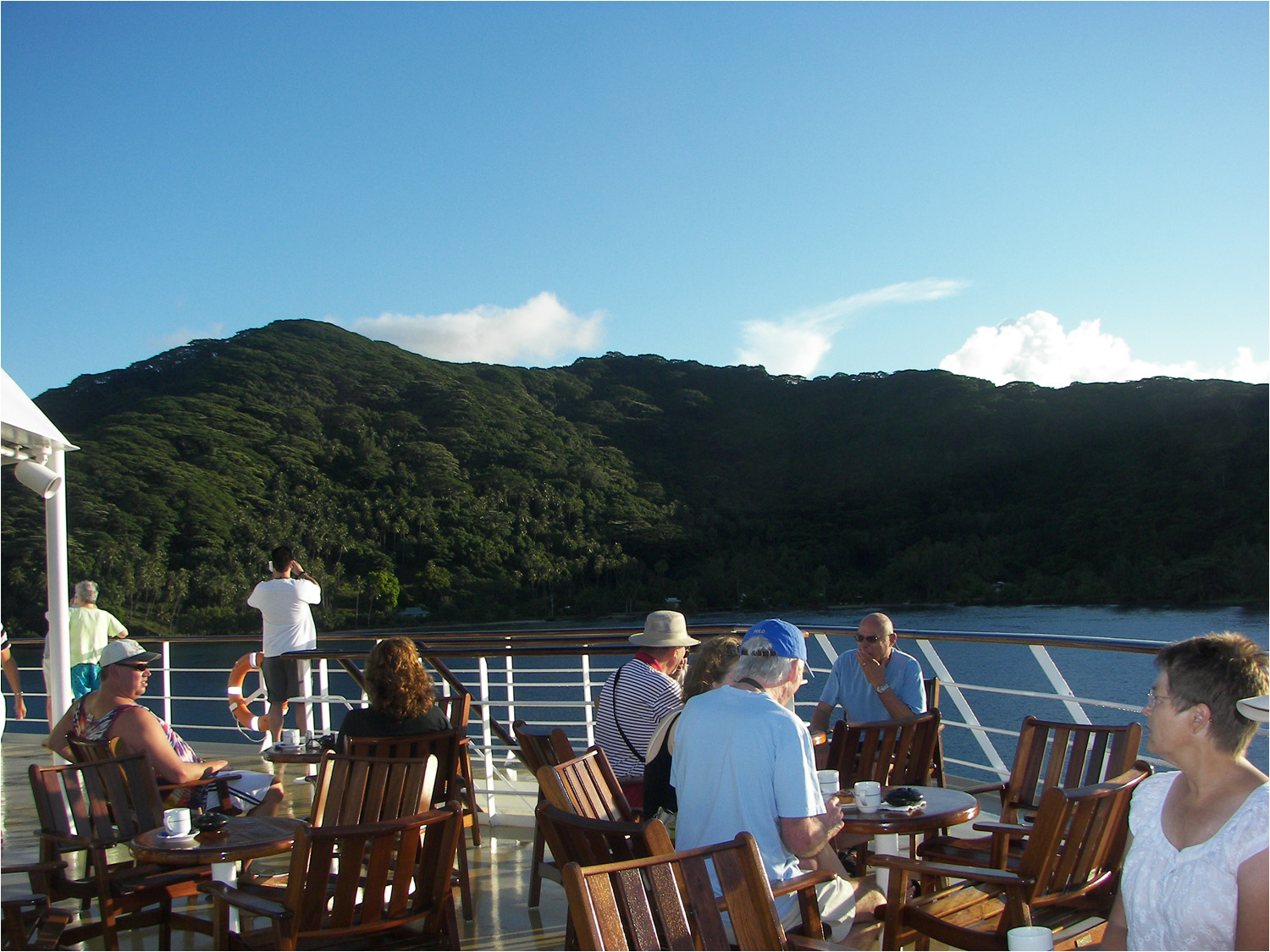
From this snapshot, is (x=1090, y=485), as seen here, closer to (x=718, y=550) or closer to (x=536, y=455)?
(x=718, y=550)

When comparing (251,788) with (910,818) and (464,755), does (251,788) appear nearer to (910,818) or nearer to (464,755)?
(464,755)

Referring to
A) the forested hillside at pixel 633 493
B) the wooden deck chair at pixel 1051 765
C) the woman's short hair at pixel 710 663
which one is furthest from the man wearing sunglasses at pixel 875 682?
the forested hillside at pixel 633 493

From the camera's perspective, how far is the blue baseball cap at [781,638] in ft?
7.27

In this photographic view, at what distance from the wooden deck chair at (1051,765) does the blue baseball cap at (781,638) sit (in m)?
0.75

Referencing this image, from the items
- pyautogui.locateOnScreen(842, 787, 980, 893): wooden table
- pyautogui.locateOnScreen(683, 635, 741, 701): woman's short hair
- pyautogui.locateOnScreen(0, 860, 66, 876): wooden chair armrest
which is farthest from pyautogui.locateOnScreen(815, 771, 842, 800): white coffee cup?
pyautogui.locateOnScreen(0, 860, 66, 876): wooden chair armrest

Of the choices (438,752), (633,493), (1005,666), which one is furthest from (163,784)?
(633,493)

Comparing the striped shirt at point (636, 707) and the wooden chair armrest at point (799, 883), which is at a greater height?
the striped shirt at point (636, 707)

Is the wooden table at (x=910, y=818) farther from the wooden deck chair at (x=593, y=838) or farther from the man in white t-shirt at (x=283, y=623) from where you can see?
the man in white t-shirt at (x=283, y=623)

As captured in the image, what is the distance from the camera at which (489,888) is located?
11.2ft

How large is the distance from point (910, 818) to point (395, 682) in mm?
1574

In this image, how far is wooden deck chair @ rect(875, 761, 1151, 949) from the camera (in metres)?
1.93

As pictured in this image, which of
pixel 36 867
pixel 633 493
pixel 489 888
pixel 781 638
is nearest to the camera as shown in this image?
pixel 781 638

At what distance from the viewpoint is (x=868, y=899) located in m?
2.41

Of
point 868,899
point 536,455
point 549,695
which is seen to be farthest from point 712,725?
point 536,455
